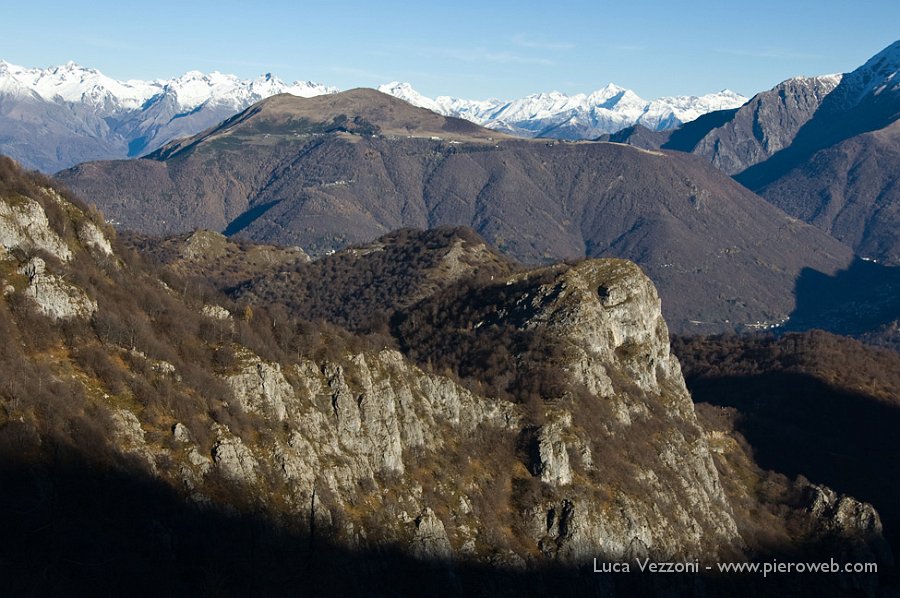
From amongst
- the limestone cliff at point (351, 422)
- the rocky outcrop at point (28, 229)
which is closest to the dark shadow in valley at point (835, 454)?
the limestone cliff at point (351, 422)

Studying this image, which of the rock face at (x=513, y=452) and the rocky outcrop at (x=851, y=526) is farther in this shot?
the rocky outcrop at (x=851, y=526)

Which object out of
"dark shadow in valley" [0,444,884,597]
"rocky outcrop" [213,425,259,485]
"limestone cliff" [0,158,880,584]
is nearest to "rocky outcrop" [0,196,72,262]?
"limestone cliff" [0,158,880,584]

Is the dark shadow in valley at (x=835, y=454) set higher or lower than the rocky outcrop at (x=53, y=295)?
lower

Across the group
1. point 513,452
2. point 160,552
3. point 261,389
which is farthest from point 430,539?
point 160,552

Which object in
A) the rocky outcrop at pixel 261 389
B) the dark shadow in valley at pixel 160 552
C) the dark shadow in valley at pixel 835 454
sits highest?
the rocky outcrop at pixel 261 389

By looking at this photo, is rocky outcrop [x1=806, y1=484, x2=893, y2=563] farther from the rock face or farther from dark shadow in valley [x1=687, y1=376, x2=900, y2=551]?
the rock face

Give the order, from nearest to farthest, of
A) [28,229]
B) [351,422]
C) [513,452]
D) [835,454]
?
[28,229] < [351,422] < [513,452] < [835,454]

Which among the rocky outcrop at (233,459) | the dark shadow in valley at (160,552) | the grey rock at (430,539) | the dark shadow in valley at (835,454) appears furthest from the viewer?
the dark shadow in valley at (835,454)

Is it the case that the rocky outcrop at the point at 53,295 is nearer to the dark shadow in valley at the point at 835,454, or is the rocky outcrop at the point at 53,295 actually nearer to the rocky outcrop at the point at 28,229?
the rocky outcrop at the point at 28,229

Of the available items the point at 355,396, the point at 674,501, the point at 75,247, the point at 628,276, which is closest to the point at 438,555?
the point at 355,396

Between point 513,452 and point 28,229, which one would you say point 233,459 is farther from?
point 513,452

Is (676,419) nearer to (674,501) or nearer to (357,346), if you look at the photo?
(674,501)
